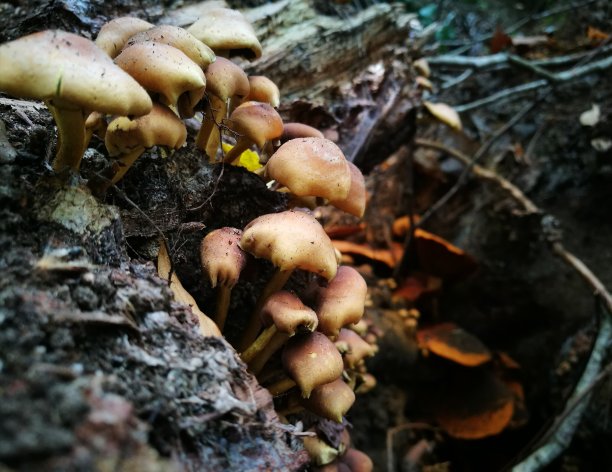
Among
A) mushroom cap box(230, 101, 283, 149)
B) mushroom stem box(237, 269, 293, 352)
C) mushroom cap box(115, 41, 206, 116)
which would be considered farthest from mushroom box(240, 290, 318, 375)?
mushroom cap box(115, 41, 206, 116)

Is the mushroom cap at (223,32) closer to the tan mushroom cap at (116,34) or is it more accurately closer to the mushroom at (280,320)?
the tan mushroom cap at (116,34)

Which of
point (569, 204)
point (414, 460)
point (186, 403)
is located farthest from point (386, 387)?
point (186, 403)

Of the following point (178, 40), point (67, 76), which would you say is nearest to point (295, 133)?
point (178, 40)

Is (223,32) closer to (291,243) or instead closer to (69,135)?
(69,135)

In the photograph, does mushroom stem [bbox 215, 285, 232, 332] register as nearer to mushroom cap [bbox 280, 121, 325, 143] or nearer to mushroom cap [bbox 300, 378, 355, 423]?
mushroom cap [bbox 300, 378, 355, 423]

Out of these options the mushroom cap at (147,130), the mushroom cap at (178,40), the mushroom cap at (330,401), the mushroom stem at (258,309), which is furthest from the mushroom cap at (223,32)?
the mushroom cap at (330,401)

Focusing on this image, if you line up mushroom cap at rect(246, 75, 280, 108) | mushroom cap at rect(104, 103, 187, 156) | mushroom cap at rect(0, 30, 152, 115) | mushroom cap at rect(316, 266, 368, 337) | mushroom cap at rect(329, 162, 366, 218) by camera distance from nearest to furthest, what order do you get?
mushroom cap at rect(0, 30, 152, 115) → mushroom cap at rect(104, 103, 187, 156) → mushroom cap at rect(316, 266, 368, 337) → mushroom cap at rect(329, 162, 366, 218) → mushroom cap at rect(246, 75, 280, 108)
